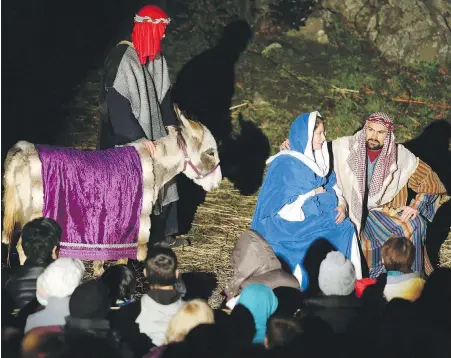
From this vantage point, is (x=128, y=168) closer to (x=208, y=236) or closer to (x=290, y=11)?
(x=208, y=236)

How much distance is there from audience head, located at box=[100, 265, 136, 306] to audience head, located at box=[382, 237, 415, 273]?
1.64 meters

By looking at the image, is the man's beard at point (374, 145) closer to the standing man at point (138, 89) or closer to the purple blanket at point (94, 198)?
the standing man at point (138, 89)

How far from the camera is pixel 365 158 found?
9664 mm

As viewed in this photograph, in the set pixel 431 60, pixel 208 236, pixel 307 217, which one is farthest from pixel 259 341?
pixel 431 60

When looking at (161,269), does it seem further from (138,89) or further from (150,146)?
(138,89)

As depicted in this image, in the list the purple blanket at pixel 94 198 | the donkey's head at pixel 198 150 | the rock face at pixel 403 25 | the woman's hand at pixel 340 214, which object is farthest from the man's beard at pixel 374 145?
the rock face at pixel 403 25

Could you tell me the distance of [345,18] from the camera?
16.3 meters

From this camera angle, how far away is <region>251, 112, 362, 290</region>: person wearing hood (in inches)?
363

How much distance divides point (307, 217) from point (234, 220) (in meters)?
2.59

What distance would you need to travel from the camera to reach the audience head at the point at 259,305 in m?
7.44

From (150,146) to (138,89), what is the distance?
673 mm

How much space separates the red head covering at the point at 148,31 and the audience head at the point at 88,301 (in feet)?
10.6

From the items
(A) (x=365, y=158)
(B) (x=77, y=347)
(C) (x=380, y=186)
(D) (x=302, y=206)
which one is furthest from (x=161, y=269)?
(C) (x=380, y=186)

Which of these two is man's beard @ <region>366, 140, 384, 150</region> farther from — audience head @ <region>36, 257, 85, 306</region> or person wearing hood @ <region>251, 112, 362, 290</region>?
audience head @ <region>36, 257, 85, 306</region>
